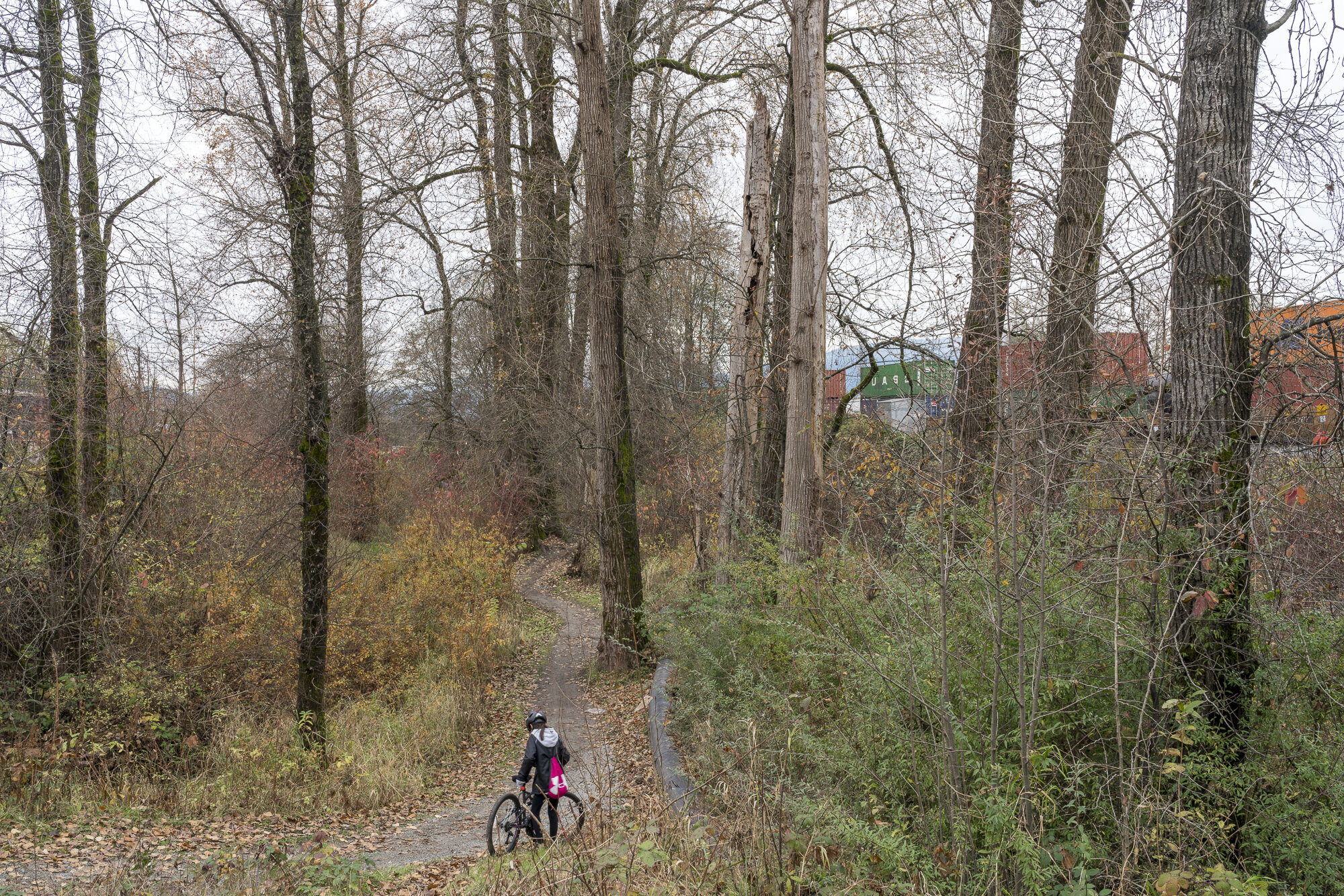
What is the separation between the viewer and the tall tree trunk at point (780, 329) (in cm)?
1145

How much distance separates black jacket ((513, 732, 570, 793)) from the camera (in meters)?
6.38

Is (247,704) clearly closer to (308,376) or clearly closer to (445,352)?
(308,376)

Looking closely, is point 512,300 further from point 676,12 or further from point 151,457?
point 151,457

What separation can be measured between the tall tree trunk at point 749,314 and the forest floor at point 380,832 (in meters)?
2.83

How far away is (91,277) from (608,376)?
19.7ft

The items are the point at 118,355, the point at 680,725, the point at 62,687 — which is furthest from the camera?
the point at 118,355

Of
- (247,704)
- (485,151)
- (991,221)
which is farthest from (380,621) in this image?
(991,221)

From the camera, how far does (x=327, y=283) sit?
361 inches

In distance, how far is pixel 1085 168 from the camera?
5.40 meters

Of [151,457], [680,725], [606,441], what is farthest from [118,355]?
[680,725]

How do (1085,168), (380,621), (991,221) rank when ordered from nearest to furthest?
(1085,168) → (991,221) → (380,621)

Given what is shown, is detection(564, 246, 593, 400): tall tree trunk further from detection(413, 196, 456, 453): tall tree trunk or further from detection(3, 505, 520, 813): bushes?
detection(3, 505, 520, 813): bushes

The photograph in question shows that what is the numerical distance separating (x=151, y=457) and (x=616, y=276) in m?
6.44

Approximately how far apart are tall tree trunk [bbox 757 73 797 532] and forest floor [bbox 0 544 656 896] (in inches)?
136
